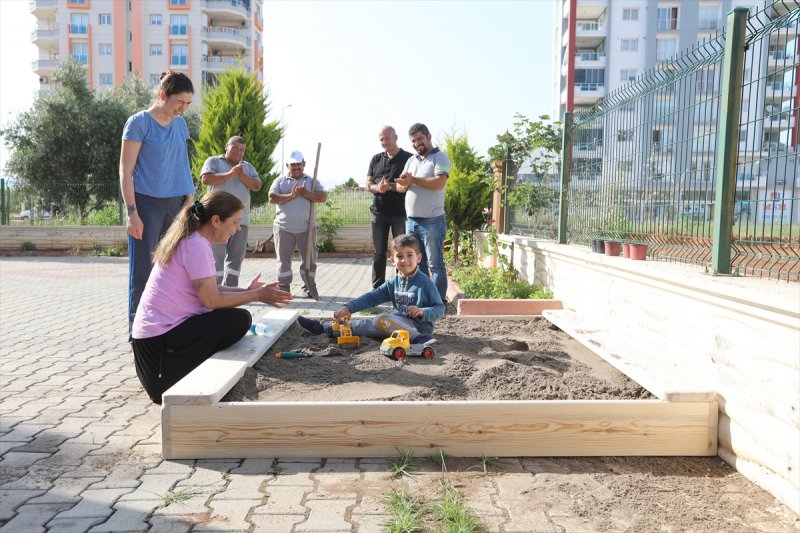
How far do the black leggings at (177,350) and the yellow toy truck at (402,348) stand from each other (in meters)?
1.09

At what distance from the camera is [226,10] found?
59688mm

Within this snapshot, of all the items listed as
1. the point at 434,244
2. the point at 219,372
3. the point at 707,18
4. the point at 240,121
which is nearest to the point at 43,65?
the point at 240,121

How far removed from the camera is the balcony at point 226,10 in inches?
2341

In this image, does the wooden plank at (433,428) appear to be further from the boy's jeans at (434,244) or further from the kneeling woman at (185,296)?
the boy's jeans at (434,244)

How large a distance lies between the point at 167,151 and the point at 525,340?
318cm

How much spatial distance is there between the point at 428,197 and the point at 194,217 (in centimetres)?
369

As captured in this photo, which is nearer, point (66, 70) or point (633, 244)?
point (633, 244)

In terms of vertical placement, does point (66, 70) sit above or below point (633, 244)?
above

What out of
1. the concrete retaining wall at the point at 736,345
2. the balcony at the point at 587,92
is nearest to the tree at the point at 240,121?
the concrete retaining wall at the point at 736,345

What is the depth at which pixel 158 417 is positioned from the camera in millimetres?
3828

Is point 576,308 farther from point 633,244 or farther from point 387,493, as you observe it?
point 387,493

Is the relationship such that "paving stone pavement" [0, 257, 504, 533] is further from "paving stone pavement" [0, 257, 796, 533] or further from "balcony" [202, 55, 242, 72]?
"balcony" [202, 55, 242, 72]

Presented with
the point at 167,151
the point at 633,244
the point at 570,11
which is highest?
the point at 570,11

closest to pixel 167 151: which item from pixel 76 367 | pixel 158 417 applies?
pixel 76 367
